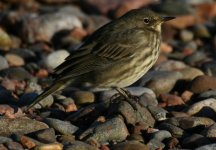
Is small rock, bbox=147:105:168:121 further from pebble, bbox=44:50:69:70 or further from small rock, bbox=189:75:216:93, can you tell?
pebble, bbox=44:50:69:70

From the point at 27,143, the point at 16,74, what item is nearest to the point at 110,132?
the point at 27,143

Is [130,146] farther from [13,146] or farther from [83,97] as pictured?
[83,97]

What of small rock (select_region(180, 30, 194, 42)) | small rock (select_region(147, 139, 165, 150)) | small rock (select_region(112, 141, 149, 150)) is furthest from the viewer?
small rock (select_region(180, 30, 194, 42))

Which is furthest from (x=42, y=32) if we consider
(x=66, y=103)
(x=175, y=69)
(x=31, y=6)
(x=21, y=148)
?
(x=21, y=148)

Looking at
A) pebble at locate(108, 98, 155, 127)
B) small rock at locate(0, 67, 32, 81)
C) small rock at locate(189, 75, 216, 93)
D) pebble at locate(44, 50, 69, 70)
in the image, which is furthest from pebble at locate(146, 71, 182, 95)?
small rock at locate(0, 67, 32, 81)

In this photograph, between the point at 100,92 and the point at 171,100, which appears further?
the point at 100,92

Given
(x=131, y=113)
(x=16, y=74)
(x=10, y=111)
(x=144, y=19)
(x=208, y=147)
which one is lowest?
(x=208, y=147)
